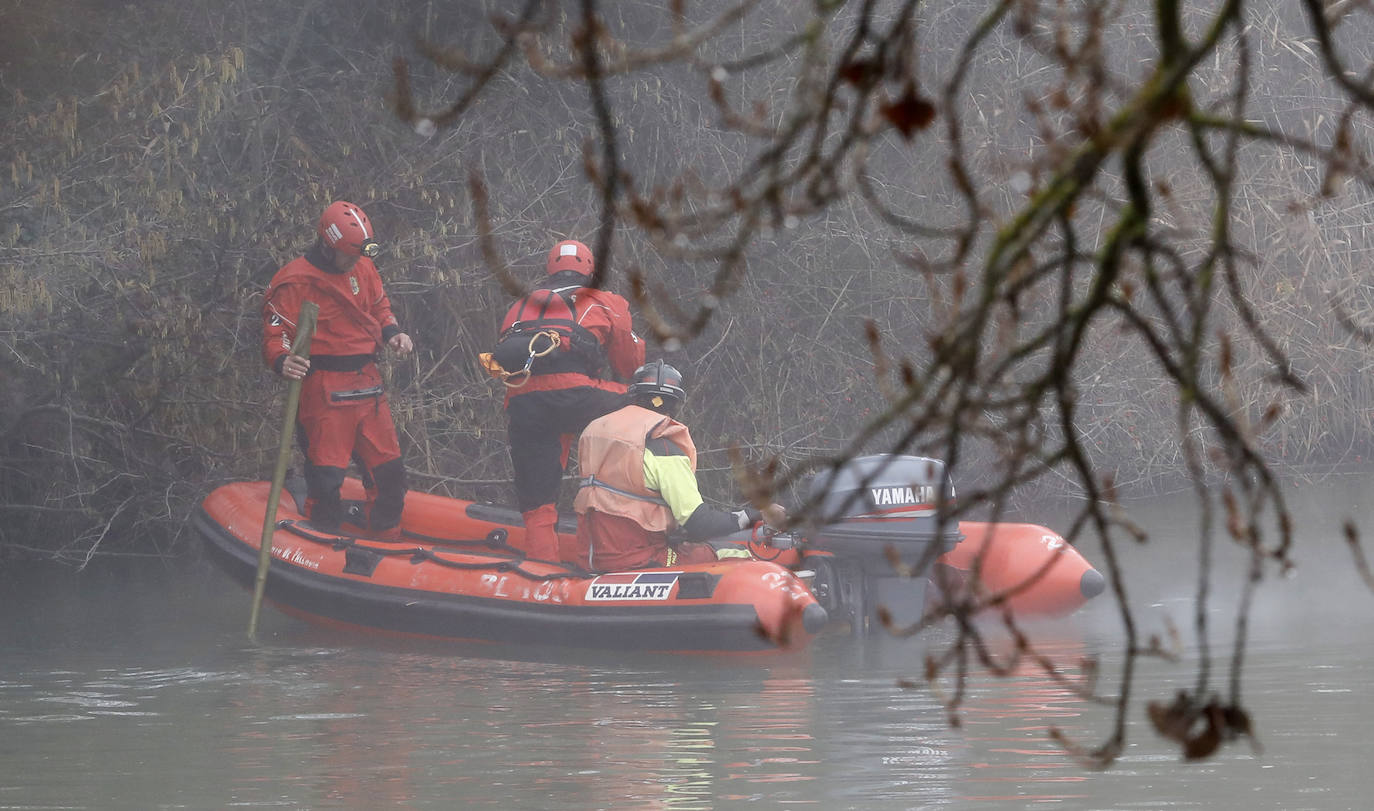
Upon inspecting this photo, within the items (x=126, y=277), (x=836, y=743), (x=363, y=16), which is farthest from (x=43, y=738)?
(x=363, y=16)

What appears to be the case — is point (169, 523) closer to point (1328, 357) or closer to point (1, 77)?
point (1, 77)

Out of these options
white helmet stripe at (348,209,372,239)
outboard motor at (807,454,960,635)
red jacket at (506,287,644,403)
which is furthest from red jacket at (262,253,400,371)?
outboard motor at (807,454,960,635)

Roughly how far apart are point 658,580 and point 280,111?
5125 millimetres

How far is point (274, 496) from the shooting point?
877 cm

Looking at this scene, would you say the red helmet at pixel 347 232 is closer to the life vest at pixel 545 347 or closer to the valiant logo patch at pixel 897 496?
the life vest at pixel 545 347

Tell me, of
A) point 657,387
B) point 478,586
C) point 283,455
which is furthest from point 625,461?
point 283,455

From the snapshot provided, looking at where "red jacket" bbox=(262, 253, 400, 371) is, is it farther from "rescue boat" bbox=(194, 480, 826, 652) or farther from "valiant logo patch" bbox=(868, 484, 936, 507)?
"valiant logo patch" bbox=(868, 484, 936, 507)

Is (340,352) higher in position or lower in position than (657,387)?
higher

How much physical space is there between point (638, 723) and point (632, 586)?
1.29 meters

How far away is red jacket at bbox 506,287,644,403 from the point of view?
8.57 metres

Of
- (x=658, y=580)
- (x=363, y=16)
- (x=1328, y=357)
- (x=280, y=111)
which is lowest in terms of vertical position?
(x=658, y=580)

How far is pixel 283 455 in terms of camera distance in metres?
8.77

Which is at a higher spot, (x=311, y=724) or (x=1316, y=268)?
(x=1316, y=268)

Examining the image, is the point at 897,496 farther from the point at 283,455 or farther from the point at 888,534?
the point at 283,455
